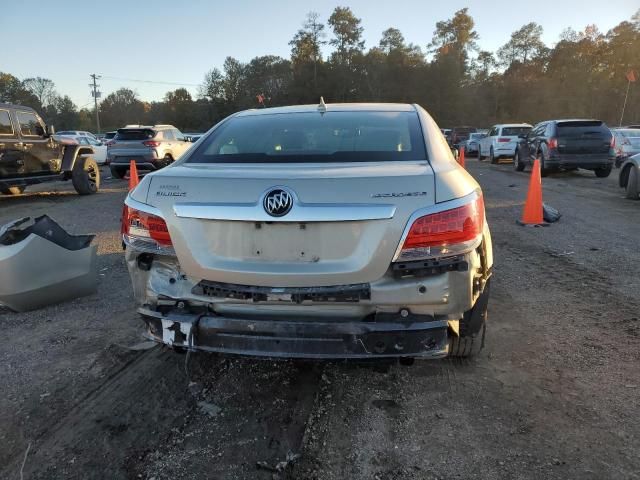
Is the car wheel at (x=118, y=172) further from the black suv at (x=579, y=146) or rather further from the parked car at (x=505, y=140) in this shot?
the parked car at (x=505, y=140)

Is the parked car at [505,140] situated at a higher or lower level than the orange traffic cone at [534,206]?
higher

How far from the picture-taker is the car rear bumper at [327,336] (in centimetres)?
233

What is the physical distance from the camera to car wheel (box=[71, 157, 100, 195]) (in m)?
12.2

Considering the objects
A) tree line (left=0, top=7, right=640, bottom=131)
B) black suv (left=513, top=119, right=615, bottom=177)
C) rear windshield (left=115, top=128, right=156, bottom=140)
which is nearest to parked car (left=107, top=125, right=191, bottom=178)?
rear windshield (left=115, top=128, right=156, bottom=140)

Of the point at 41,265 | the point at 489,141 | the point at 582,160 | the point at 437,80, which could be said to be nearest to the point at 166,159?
the point at 41,265

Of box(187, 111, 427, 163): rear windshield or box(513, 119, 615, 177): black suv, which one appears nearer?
box(187, 111, 427, 163): rear windshield

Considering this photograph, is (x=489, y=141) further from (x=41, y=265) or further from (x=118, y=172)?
(x=41, y=265)

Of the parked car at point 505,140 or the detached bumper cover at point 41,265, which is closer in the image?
the detached bumper cover at point 41,265

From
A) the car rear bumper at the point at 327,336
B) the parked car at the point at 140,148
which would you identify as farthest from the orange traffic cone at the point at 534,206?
the parked car at the point at 140,148

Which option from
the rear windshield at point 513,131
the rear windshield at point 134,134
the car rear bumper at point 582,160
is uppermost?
the rear windshield at point 513,131

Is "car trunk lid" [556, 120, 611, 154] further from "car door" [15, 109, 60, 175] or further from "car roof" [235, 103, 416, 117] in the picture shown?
"car door" [15, 109, 60, 175]

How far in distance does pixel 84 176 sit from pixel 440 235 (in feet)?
39.6

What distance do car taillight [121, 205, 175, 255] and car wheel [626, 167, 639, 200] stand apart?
1051cm

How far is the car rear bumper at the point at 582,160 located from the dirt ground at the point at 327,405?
→ 11253 mm
